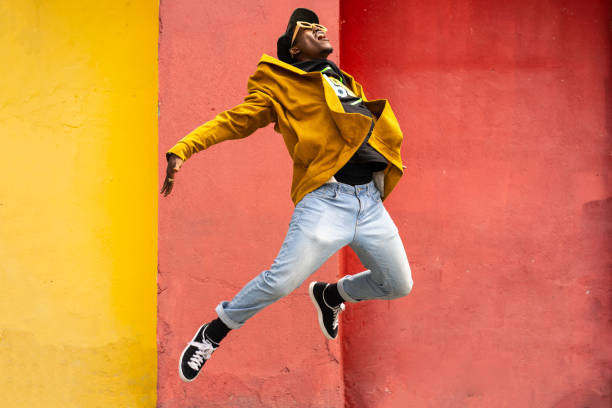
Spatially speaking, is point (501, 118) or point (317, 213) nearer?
point (317, 213)

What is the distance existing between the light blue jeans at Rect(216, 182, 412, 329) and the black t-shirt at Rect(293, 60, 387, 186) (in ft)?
0.17

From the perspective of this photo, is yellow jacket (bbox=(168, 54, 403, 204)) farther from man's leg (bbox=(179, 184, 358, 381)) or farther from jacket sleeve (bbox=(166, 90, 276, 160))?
man's leg (bbox=(179, 184, 358, 381))

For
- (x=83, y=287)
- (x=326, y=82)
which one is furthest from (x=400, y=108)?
(x=83, y=287)

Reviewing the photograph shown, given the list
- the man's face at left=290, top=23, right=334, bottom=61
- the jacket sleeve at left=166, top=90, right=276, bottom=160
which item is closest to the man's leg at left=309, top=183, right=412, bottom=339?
the jacket sleeve at left=166, top=90, right=276, bottom=160

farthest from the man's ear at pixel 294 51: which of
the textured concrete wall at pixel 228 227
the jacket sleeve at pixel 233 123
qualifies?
the textured concrete wall at pixel 228 227

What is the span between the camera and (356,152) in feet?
10.2

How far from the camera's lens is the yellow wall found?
4.53 m

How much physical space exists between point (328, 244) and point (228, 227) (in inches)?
57.7

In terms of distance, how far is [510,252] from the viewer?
185 inches

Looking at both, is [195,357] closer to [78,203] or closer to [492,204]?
[78,203]

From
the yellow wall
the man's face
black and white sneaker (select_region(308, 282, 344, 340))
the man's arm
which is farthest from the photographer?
the yellow wall

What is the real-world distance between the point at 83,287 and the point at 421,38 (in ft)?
9.59

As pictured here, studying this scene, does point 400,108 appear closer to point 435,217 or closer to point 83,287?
point 435,217

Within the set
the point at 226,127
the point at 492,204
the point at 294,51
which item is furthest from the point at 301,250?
the point at 492,204
